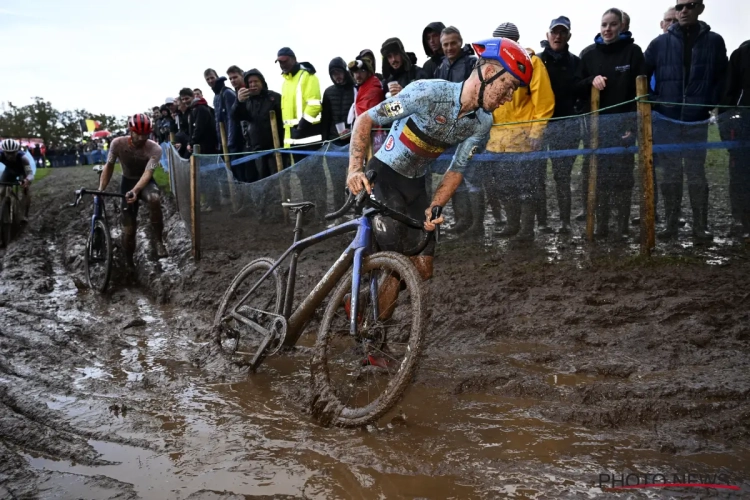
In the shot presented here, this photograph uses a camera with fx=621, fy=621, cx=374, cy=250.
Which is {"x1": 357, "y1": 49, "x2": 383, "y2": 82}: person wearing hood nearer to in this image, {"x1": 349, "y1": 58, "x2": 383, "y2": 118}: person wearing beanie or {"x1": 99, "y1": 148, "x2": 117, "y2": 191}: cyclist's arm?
{"x1": 349, "y1": 58, "x2": 383, "y2": 118}: person wearing beanie

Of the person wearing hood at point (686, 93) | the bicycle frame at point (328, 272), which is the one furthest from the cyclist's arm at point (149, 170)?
the person wearing hood at point (686, 93)

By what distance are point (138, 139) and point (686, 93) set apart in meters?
6.78

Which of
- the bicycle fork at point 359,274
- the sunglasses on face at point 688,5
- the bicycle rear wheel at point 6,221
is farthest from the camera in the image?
the bicycle rear wheel at point 6,221

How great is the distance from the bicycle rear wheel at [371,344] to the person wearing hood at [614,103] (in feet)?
10.0

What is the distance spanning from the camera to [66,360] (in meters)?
5.04

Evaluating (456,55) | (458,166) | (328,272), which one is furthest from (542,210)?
(328,272)

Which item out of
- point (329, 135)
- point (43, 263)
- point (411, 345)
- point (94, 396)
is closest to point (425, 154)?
point (411, 345)

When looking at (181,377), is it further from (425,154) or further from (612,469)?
(612,469)

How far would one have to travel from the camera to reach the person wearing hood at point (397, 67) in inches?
318

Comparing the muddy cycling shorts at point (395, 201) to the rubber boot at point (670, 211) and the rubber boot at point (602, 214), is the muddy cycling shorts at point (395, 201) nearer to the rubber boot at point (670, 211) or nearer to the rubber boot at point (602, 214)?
the rubber boot at point (602, 214)

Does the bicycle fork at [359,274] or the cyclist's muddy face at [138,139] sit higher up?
the cyclist's muddy face at [138,139]

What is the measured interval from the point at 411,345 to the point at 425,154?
1.56m

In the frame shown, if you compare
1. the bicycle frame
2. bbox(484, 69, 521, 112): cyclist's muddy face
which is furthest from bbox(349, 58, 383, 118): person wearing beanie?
bbox(484, 69, 521, 112): cyclist's muddy face

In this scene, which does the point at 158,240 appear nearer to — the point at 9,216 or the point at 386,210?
the point at 9,216
